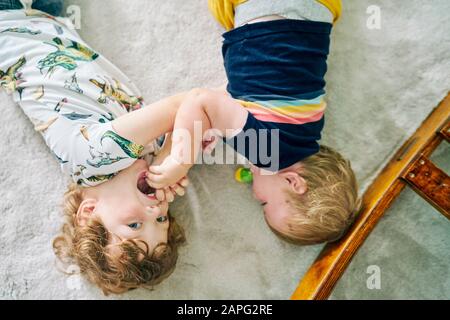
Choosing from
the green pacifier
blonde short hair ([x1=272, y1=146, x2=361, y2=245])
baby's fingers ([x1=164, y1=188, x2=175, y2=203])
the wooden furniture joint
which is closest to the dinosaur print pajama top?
baby's fingers ([x1=164, y1=188, x2=175, y2=203])

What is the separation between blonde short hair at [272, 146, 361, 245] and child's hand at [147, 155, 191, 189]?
26 cm

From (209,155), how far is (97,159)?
1.08ft

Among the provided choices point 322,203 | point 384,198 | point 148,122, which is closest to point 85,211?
point 148,122

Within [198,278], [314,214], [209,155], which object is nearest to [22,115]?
[209,155]

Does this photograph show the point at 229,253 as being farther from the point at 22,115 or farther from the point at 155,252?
the point at 22,115

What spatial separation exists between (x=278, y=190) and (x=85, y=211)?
0.45m

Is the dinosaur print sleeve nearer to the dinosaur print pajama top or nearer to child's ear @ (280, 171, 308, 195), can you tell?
the dinosaur print pajama top

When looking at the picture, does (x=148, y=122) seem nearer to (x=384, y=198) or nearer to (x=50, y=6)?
(x=50, y=6)

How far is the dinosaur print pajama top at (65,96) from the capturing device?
84 centimetres

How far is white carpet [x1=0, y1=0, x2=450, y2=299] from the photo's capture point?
102 cm

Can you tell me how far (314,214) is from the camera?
2.82ft

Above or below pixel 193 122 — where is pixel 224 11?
above

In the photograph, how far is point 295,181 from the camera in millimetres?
886

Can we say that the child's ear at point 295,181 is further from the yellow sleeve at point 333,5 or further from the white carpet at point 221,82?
the yellow sleeve at point 333,5
